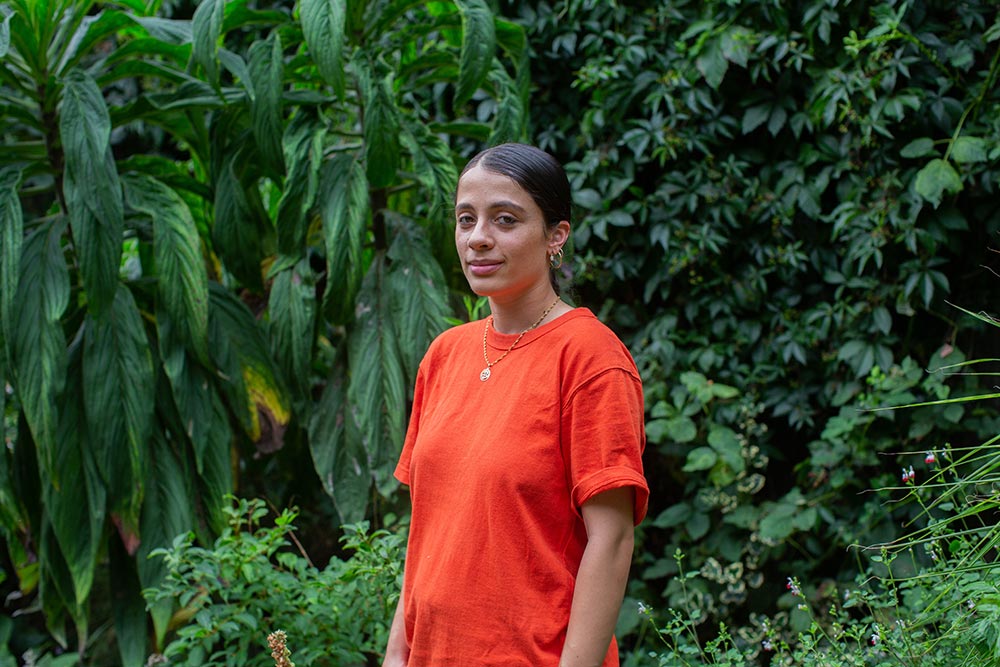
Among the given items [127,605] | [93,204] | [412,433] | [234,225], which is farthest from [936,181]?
[127,605]

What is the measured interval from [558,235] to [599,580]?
529mm

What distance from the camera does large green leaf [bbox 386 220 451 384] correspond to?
271 centimetres

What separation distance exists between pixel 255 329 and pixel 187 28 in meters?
0.97

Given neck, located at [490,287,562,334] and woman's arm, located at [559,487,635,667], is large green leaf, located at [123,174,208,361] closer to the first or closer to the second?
neck, located at [490,287,562,334]

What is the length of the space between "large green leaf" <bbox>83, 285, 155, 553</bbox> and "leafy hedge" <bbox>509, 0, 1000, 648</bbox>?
58.9 inches

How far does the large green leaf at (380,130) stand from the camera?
266 cm

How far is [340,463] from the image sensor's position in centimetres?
277

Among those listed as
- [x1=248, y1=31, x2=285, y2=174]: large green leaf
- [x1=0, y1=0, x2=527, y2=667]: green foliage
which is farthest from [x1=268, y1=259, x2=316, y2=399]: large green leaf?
[x1=248, y1=31, x2=285, y2=174]: large green leaf

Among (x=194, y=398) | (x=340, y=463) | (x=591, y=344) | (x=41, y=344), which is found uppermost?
(x=591, y=344)

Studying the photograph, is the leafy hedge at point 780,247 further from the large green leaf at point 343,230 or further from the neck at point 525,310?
the neck at point 525,310

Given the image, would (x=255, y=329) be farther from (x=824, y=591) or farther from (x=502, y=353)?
(x=824, y=591)

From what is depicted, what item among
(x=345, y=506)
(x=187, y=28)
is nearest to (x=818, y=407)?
(x=345, y=506)

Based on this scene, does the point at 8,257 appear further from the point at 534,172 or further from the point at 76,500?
the point at 534,172

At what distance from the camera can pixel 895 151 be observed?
2.99 m
